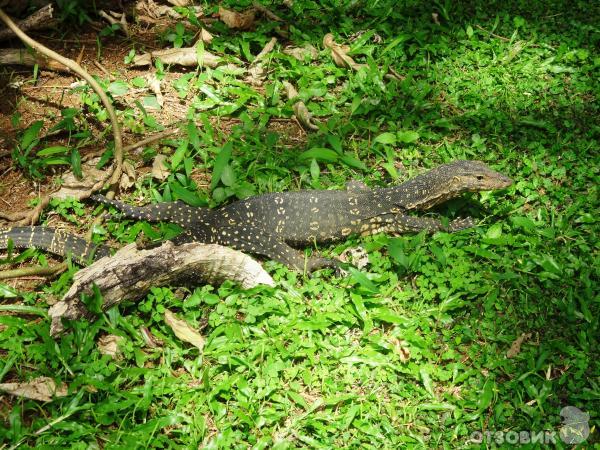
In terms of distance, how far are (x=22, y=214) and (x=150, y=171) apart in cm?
148

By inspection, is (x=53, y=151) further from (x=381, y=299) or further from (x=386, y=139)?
(x=381, y=299)

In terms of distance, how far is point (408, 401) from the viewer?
498 cm

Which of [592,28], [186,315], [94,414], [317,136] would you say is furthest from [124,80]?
[592,28]

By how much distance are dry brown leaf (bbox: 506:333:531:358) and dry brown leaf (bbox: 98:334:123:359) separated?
3501mm

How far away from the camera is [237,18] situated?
8445 millimetres

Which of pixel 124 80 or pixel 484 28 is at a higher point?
pixel 484 28

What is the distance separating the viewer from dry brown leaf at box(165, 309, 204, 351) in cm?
522

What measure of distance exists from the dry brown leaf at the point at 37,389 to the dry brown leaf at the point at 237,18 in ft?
18.6

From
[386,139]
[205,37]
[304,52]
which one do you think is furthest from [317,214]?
[205,37]

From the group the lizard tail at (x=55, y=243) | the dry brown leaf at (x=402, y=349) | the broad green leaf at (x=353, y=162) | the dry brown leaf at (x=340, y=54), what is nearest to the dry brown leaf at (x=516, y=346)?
the dry brown leaf at (x=402, y=349)

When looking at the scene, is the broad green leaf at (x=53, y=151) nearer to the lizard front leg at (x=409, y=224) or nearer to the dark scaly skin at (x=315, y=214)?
the dark scaly skin at (x=315, y=214)

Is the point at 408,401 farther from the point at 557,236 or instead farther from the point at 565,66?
the point at 565,66

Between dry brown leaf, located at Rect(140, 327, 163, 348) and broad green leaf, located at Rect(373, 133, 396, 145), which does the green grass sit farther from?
broad green leaf, located at Rect(373, 133, 396, 145)

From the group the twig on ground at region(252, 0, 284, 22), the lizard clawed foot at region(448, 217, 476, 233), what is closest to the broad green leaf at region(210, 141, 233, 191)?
the lizard clawed foot at region(448, 217, 476, 233)
